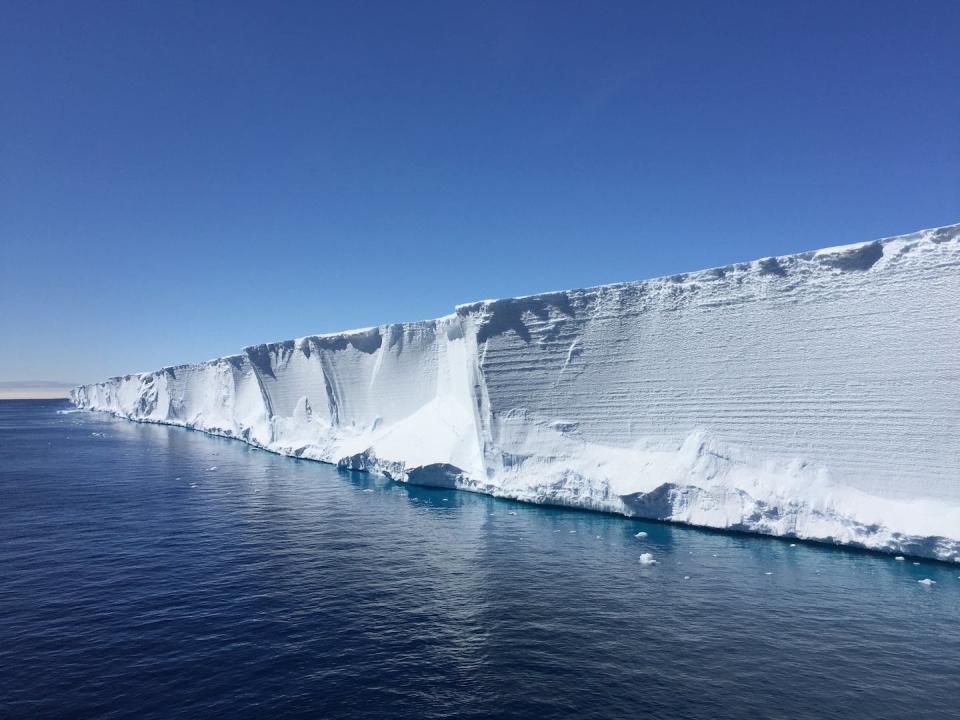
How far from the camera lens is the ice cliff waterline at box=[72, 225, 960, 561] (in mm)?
16250

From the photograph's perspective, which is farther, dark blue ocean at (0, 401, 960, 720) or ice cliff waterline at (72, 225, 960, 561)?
ice cliff waterline at (72, 225, 960, 561)

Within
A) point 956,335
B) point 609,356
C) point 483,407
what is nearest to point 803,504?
point 956,335

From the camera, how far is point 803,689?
31.1ft

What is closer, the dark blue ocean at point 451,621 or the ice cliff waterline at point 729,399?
the dark blue ocean at point 451,621

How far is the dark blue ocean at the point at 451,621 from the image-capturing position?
923 cm

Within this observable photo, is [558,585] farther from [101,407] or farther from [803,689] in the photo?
[101,407]

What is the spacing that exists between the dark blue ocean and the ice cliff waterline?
62.8 inches

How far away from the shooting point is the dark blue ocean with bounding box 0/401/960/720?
9234 millimetres

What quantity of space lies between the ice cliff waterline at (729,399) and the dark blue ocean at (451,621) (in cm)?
159

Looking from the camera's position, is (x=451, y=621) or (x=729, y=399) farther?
(x=729, y=399)

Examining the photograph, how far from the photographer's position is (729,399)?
1988 cm

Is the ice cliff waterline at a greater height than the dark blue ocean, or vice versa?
the ice cliff waterline

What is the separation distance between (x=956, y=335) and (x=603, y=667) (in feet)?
46.4

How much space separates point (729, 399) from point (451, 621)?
1313cm
